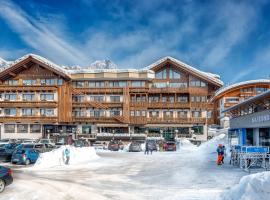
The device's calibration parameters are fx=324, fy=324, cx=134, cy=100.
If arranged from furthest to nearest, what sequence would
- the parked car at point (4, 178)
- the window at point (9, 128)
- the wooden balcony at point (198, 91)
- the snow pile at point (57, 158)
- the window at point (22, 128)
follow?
the window at point (9, 128), the window at point (22, 128), the wooden balcony at point (198, 91), the snow pile at point (57, 158), the parked car at point (4, 178)

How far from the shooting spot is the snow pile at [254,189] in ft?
30.1

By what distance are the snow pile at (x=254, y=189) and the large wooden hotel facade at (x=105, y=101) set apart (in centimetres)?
5180

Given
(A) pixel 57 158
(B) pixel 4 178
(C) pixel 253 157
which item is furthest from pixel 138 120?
(B) pixel 4 178

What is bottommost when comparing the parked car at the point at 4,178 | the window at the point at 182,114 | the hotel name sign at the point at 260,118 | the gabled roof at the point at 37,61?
the parked car at the point at 4,178

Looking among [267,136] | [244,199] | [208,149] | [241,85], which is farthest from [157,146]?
[244,199]

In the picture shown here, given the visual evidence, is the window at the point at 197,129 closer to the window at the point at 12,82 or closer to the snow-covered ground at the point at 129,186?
the window at the point at 12,82

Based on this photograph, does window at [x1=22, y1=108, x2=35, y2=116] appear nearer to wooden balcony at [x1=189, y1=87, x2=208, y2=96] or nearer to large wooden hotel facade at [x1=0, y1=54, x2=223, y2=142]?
large wooden hotel facade at [x1=0, y1=54, x2=223, y2=142]

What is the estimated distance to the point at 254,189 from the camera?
965cm

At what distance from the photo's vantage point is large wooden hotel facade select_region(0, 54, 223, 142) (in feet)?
205

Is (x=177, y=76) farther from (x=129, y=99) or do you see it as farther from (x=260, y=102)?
(x=260, y=102)

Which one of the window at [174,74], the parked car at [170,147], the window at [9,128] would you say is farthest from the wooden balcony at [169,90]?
the window at [9,128]

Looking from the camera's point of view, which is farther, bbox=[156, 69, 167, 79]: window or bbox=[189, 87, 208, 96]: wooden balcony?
bbox=[156, 69, 167, 79]: window

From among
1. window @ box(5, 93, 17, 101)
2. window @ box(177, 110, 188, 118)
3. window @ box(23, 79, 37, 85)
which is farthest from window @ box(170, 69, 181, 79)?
window @ box(5, 93, 17, 101)

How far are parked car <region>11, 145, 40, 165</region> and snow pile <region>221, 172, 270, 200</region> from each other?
69.8 feet
